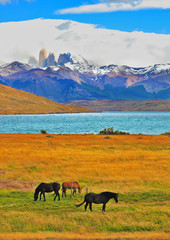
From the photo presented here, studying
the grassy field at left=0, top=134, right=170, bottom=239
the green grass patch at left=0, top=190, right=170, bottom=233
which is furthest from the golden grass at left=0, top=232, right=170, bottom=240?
the green grass patch at left=0, top=190, right=170, bottom=233

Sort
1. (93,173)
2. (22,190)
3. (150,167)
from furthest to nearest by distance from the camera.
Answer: (150,167) → (93,173) → (22,190)

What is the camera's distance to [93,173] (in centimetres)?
3844

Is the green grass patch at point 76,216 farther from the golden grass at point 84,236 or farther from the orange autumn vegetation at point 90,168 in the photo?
the orange autumn vegetation at point 90,168

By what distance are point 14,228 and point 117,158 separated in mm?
32881

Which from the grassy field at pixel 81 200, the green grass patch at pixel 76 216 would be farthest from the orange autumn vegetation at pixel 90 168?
the green grass patch at pixel 76 216

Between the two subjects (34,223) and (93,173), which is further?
(93,173)

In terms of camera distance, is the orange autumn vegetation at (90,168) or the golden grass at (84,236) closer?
the golden grass at (84,236)

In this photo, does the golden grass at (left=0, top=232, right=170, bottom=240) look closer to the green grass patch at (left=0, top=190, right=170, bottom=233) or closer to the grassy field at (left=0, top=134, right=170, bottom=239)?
the grassy field at (left=0, top=134, right=170, bottom=239)

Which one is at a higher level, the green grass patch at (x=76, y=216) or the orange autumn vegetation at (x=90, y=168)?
the orange autumn vegetation at (x=90, y=168)

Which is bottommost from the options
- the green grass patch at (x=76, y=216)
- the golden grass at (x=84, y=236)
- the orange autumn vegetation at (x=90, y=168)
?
the golden grass at (x=84, y=236)

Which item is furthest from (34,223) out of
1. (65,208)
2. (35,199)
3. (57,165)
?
(57,165)

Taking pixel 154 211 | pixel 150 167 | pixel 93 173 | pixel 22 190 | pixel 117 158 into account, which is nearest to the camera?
pixel 154 211

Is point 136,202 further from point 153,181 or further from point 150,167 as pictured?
point 150,167

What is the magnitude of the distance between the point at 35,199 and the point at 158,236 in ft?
34.8
